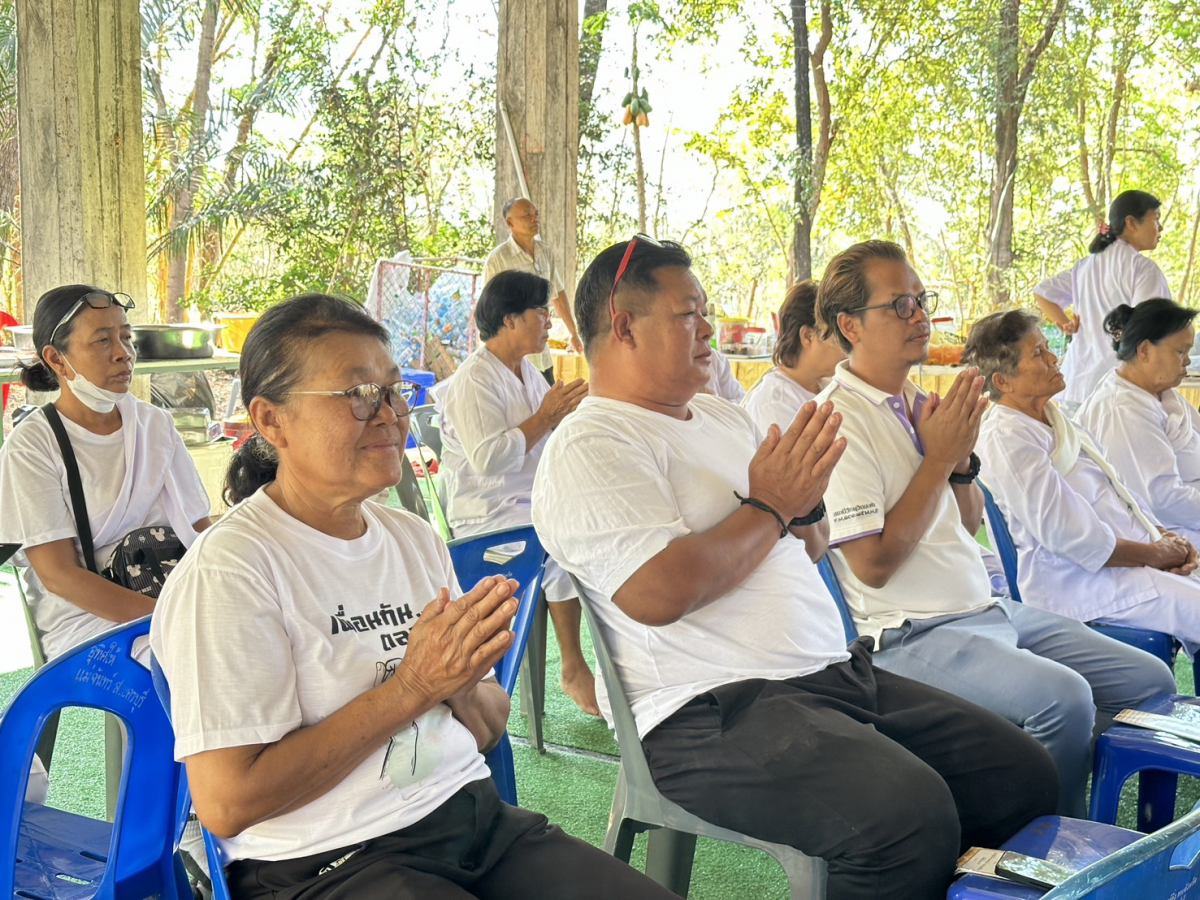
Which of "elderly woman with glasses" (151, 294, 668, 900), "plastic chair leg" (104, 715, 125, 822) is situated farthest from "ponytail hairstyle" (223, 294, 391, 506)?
"plastic chair leg" (104, 715, 125, 822)

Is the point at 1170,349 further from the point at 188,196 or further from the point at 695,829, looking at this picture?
the point at 188,196

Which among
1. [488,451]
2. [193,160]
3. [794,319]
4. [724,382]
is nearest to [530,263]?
[724,382]

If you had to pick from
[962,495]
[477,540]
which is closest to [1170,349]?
[962,495]

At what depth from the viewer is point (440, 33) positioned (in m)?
12.2

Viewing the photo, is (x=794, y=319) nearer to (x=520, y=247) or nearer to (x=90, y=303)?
(x=90, y=303)

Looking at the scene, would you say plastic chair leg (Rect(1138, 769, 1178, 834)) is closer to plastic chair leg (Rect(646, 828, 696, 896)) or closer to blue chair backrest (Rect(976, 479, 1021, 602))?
blue chair backrest (Rect(976, 479, 1021, 602))

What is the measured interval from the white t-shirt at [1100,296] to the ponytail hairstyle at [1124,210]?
4 cm

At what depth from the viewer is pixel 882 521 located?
226 centimetres

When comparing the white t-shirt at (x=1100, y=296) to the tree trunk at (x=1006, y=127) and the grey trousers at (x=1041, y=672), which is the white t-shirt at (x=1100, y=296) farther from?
the tree trunk at (x=1006, y=127)

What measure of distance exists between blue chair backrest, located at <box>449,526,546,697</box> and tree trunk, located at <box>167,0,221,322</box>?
407 inches

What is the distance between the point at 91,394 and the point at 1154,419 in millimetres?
3207

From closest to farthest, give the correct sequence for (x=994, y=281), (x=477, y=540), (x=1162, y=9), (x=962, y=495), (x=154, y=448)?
(x=477, y=540), (x=962, y=495), (x=154, y=448), (x=1162, y=9), (x=994, y=281)

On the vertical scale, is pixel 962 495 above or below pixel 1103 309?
below

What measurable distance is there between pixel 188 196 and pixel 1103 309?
1015 centimetres
